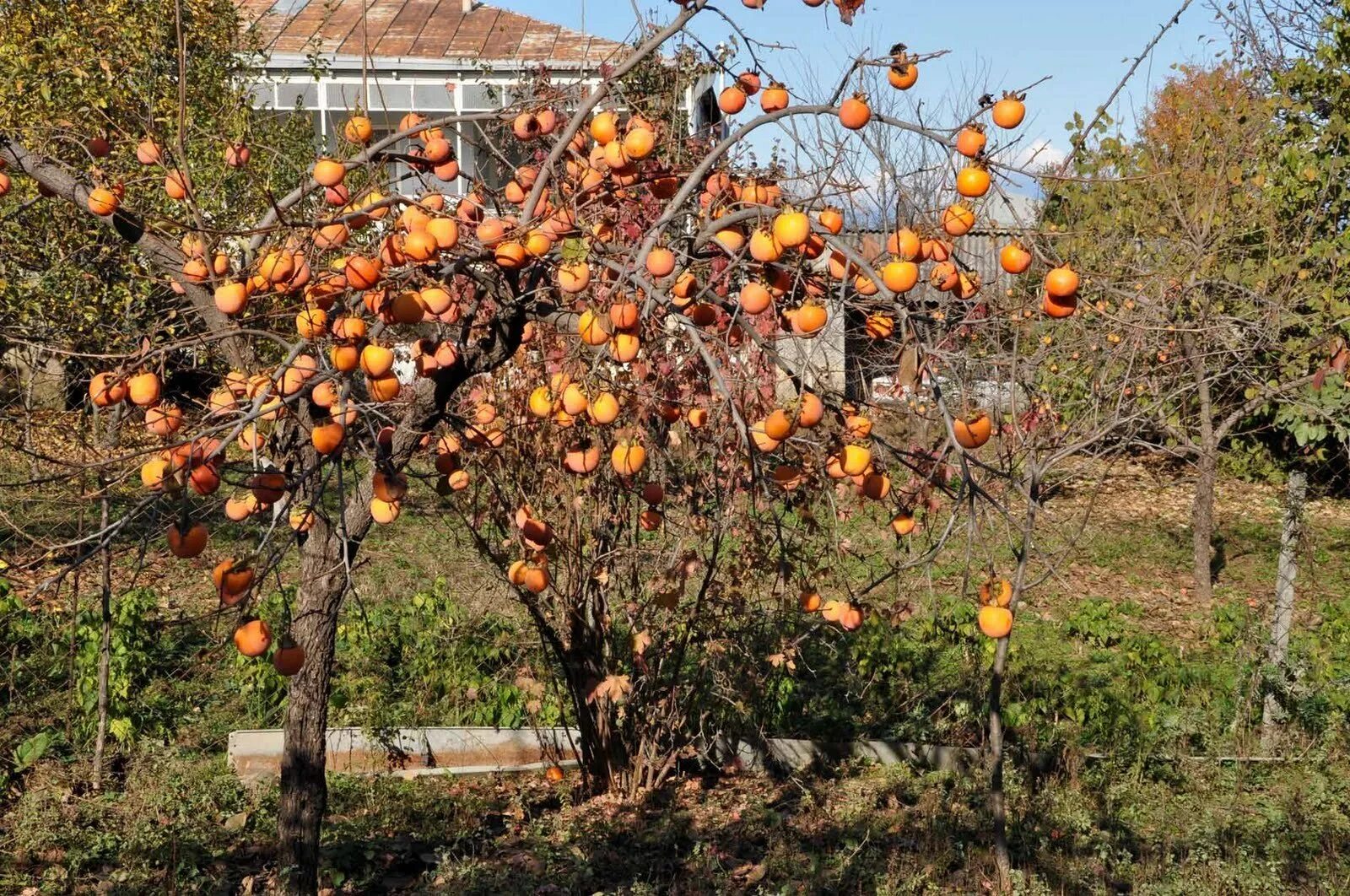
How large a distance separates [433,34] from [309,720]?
1317 centimetres

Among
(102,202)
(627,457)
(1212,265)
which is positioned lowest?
(627,457)

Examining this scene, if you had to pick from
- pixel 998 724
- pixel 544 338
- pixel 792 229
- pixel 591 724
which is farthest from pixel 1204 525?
pixel 792 229

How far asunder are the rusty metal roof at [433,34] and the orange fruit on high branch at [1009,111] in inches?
455

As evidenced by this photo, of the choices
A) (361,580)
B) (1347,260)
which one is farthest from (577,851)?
(1347,260)

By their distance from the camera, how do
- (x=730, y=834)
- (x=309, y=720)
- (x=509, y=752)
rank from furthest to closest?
1. (x=509, y=752)
2. (x=730, y=834)
3. (x=309, y=720)

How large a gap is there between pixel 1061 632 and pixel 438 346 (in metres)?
4.89

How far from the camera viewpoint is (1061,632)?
21.8 ft

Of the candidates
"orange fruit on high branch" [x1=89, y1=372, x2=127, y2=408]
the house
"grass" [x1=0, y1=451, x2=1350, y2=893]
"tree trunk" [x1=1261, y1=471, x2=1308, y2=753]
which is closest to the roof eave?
the house

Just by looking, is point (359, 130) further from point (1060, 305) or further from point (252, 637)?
point (1060, 305)

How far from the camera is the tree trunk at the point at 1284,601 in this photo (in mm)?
4848

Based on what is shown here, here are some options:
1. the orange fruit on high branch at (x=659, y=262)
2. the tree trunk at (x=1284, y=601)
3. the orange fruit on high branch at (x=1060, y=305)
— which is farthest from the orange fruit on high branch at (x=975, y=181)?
the tree trunk at (x=1284, y=601)

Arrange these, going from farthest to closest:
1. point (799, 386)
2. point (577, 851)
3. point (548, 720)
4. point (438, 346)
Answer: point (548, 720), point (577, 851), point (438, 346), point (799, 386)

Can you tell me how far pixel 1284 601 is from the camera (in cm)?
493

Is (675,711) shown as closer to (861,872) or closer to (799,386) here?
(861,872)
